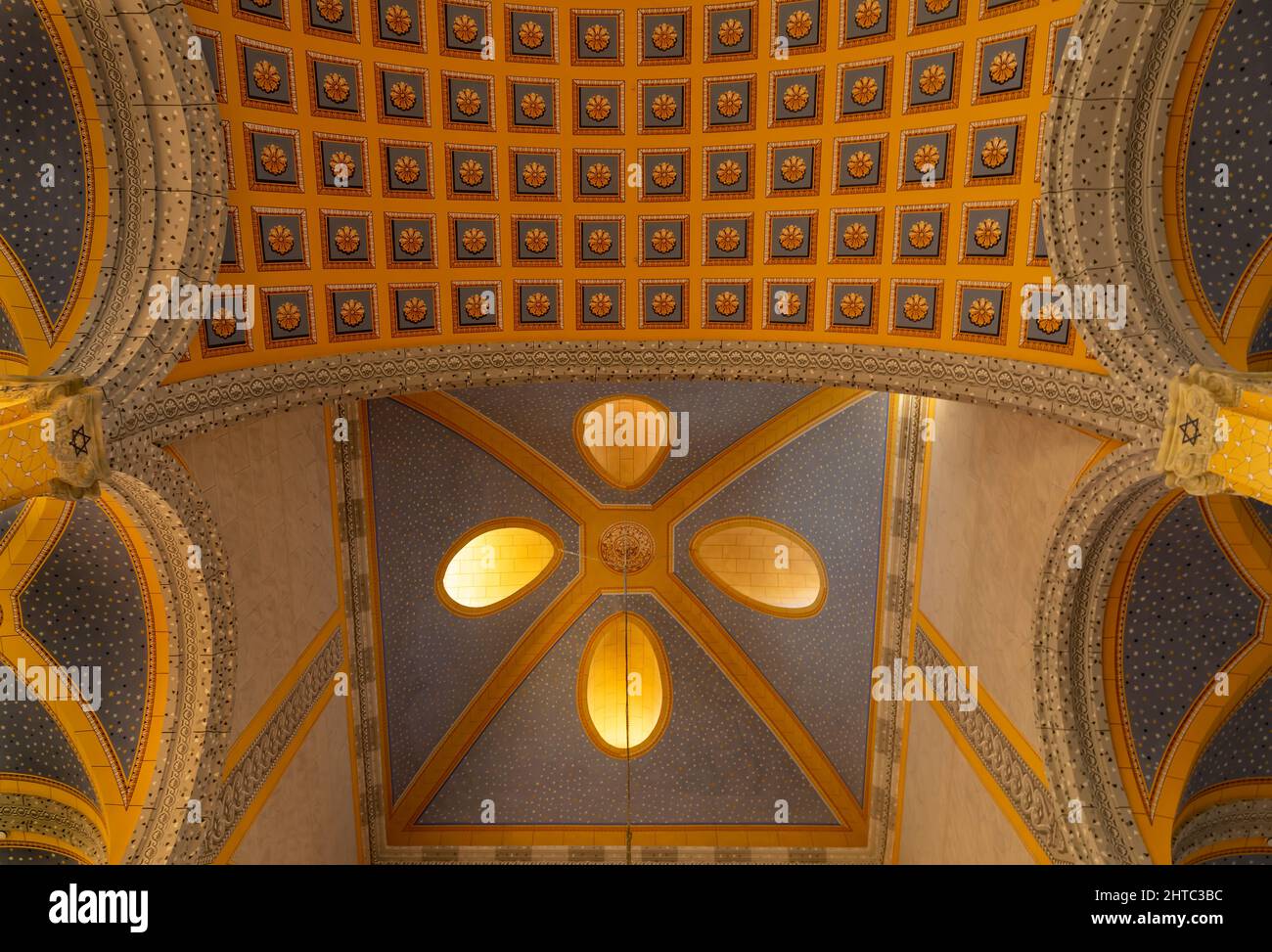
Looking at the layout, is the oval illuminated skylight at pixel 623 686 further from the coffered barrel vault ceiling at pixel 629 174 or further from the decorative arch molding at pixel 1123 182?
the decorative arch molding at pixel 1123 182

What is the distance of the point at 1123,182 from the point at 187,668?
845 centimetres

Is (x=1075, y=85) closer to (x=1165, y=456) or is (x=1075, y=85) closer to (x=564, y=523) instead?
(x=1165, y=456)

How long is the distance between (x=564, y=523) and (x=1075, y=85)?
7982mm

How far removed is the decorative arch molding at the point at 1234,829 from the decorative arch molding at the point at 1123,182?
14.7ft

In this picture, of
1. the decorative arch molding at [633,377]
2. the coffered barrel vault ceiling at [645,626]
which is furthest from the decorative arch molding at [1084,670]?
the coffered barrel vault ceiling at [645,626]

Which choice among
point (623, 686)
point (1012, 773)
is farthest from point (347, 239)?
point (1012, 773)

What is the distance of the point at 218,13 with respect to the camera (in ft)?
22.2

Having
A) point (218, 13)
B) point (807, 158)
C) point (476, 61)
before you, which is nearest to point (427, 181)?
point (476, 61)

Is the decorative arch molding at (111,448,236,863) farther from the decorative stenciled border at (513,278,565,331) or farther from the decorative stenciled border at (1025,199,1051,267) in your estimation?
the decorative stenciled border at (1025,199,1051,267)

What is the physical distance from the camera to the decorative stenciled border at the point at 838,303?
8.01 m

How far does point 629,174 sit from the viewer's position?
8.16 m

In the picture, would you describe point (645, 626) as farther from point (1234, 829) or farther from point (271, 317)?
point (1234, 829)

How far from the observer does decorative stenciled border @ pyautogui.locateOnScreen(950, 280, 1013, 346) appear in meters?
7.26

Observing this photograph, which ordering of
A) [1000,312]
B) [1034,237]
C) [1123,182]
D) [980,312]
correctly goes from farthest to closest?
[980,312], [1000,312], [1034,237], [1123,182]
